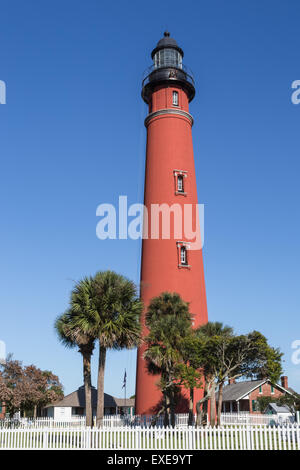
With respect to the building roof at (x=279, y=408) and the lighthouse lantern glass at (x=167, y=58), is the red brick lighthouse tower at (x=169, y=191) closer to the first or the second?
the lighthouse lantern glass at (x=167, y=58)

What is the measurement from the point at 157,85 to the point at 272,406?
2963 cm

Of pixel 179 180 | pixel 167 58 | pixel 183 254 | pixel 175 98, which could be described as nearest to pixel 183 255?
pixel 183 254

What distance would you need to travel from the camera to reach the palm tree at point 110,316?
21.7 metres

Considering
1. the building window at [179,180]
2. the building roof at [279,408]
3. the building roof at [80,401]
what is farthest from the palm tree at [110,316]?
the building roof at [80,401]

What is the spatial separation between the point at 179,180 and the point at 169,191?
1.36m

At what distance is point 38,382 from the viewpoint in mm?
47156

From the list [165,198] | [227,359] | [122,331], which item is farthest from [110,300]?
[165,198]

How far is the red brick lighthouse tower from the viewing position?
1330 inches

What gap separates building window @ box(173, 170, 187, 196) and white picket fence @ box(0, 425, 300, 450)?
18863 mm

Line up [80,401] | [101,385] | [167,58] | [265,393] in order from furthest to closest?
[80,401]
[265,393]
[167,58]
[101,385]

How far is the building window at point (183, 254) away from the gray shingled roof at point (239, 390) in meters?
16.8

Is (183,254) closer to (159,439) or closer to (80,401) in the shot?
(159,439)

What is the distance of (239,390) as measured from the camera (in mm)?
46875
